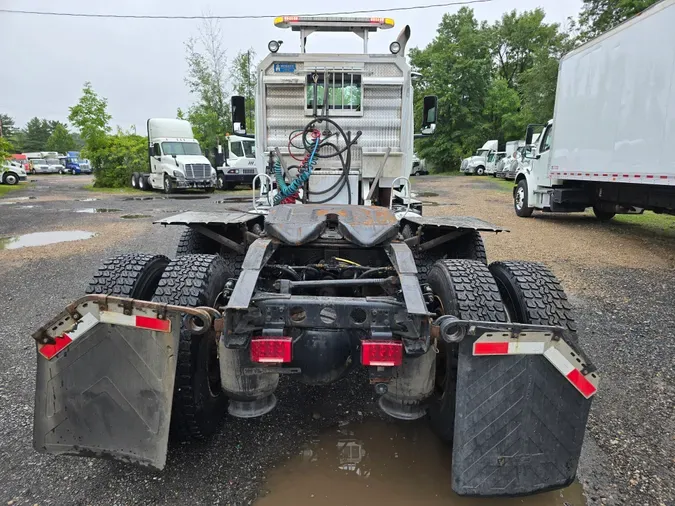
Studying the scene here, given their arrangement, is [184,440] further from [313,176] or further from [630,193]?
[630,193]

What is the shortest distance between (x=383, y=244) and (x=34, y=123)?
110 meters

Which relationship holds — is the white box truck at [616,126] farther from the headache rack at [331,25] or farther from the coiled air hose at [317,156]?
the coiled air hose at [317,156]

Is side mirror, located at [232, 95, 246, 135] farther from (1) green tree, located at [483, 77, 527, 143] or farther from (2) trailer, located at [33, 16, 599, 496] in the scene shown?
(1) green tree, located at [483, 77, 527, 143]

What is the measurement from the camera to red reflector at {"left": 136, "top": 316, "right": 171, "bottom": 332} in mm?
2008

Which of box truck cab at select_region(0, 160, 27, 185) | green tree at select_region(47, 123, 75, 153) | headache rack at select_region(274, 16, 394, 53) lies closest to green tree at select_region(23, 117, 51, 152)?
green tree at select_region(47, 123, 75, 153)

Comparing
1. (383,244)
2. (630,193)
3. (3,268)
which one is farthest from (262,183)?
(630,193)

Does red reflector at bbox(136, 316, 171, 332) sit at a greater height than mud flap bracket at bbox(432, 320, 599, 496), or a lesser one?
greater

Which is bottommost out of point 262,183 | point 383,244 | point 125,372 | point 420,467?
point 420,467

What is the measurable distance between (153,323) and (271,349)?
21.0 inches

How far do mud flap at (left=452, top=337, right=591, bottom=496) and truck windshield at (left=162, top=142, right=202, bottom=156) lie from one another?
2029cm

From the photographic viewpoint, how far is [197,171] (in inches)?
765

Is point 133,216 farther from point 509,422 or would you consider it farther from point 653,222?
point 653,222

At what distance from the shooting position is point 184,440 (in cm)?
263

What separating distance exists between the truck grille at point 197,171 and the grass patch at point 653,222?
50.2 ft
